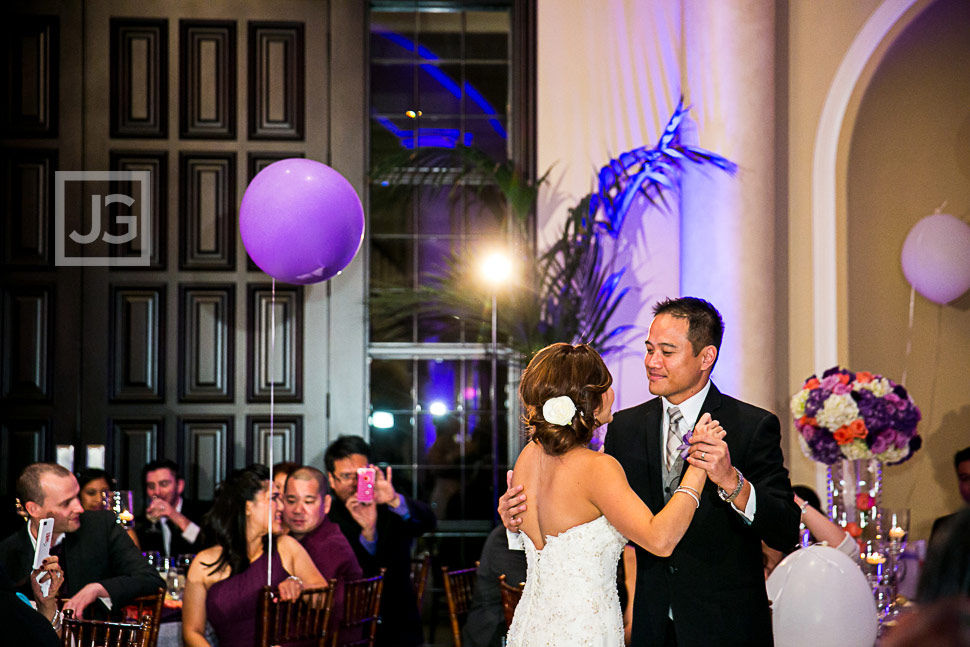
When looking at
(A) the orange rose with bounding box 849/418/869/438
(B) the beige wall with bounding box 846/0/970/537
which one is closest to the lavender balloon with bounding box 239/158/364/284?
(A) the orange rose with bounding box 849/418/869/438

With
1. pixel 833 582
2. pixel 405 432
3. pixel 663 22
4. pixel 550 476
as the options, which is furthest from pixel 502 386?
pixel 550 476

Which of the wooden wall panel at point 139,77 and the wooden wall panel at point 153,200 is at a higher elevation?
the wooden wall panel at point 139,77

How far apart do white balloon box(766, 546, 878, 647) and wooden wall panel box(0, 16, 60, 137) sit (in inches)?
214

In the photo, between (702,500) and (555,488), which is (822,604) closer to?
(702,500)

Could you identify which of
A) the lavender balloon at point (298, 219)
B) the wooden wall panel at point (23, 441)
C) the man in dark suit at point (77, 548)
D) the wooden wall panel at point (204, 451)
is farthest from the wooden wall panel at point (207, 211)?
the man in dark suit at point (77, 548)

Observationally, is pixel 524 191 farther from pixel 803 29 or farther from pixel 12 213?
pixel 12 213

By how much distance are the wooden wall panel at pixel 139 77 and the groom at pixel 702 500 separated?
480 centimetres

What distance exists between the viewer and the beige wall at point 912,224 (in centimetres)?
663

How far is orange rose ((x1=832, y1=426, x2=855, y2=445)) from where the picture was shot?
4.98m

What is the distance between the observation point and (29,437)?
6809mm

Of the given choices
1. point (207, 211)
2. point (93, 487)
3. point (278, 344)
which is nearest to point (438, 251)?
point (278, 344)

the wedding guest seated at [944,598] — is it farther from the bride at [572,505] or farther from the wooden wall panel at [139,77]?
the wooden wall panel at [139,77]

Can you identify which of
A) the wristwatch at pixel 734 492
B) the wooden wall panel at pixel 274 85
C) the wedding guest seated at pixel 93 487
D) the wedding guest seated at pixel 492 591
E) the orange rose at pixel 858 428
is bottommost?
the wedding guest seated at pixel 492 591

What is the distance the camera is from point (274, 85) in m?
7.06
